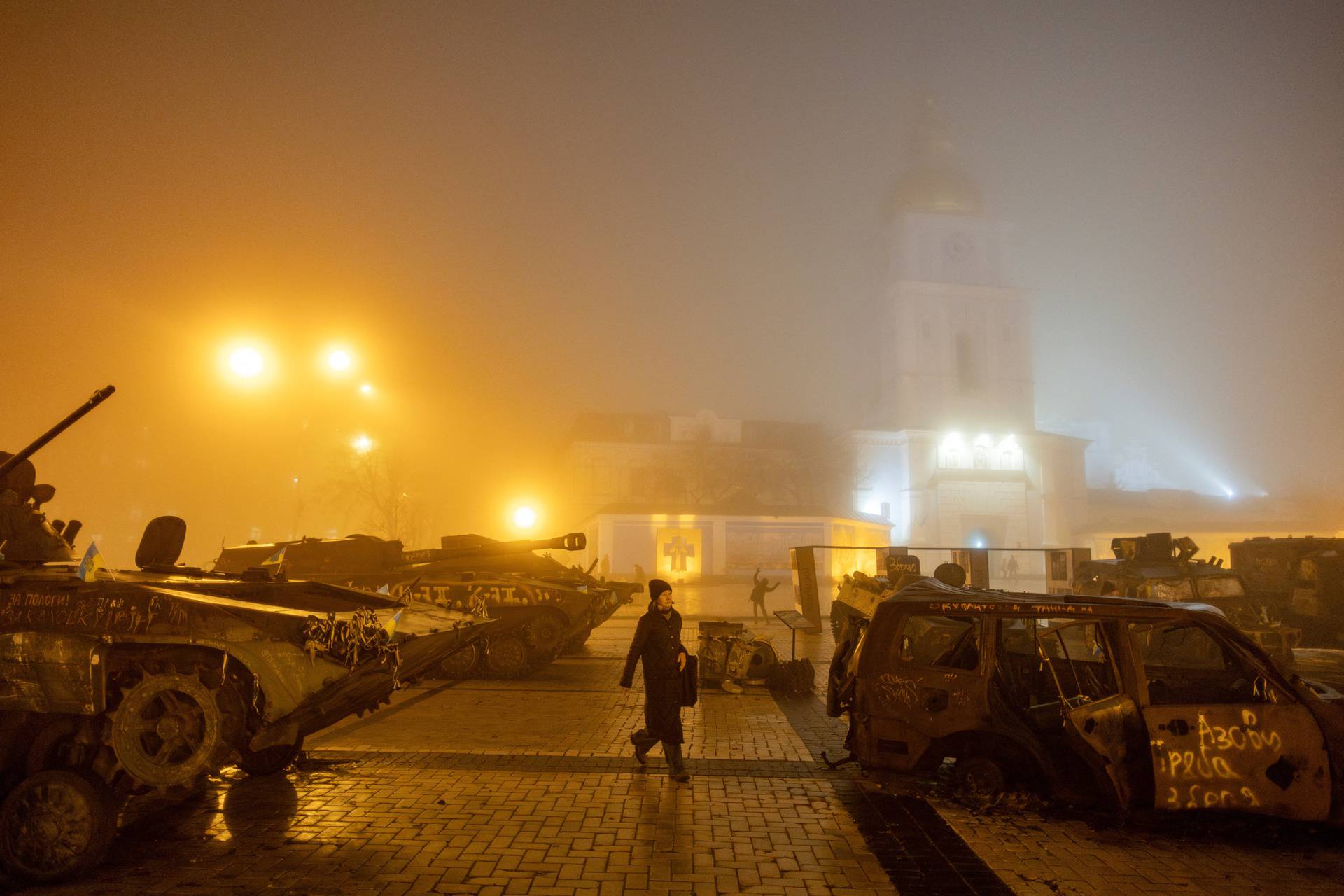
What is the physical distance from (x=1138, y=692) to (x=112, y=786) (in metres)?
6.96

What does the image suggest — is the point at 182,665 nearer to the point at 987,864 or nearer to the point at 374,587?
the point at 987,864

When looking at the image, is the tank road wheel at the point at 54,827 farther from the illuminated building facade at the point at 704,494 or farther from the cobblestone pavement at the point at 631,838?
the illuminated building facade at the point at 704,494

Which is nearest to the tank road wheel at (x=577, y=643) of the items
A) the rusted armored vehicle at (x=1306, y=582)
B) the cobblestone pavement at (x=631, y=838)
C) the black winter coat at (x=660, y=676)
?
the cobblestone pavement at (x=631, y=838)

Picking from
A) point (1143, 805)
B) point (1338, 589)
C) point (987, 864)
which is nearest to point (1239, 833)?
point (1143, 805)

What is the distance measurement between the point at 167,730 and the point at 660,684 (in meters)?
3.63

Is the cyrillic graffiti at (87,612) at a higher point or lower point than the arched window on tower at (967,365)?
lower

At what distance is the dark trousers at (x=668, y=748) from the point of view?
6.83 meters

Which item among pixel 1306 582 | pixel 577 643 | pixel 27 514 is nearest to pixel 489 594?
pixel 577 643

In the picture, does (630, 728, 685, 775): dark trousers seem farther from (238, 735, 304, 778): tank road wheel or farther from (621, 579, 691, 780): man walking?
(238, 735, 304, 778): tank road wheel

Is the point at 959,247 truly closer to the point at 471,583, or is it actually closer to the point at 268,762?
the point at 471,583

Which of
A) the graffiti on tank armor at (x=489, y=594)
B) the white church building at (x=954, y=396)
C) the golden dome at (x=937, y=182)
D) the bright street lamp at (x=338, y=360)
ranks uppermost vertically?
the golden dome at (x=937, y=182)

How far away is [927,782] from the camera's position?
21.5 ft

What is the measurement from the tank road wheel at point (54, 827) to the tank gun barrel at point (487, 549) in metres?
8.32

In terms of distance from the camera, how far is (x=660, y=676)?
276 inches
